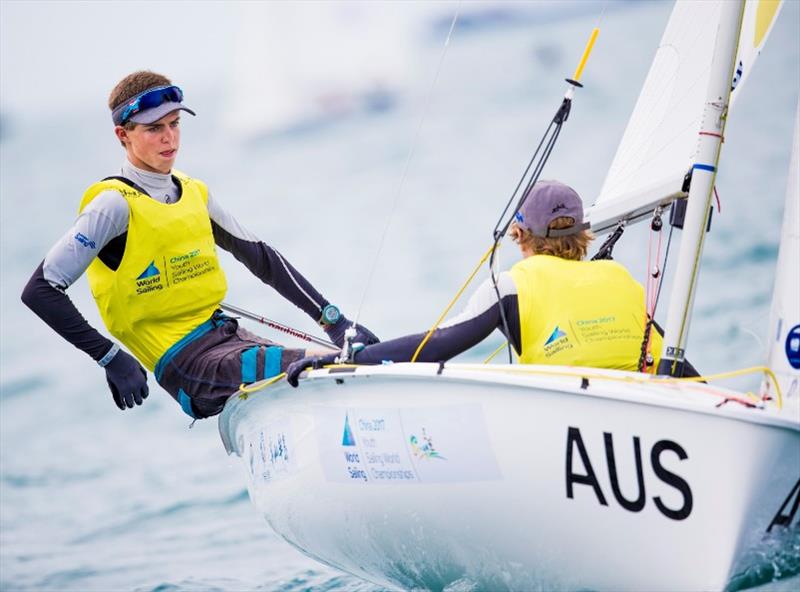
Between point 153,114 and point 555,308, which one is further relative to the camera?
point 153,114

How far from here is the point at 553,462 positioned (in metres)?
2.73

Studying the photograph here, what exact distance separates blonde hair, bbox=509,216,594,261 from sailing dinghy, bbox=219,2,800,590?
0.78 ft

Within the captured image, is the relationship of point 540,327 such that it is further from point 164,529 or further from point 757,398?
point 164,529

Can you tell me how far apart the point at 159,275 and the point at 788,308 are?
1567 mm

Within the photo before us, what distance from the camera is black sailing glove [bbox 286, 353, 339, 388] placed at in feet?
10.4

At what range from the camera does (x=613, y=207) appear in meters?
3.95

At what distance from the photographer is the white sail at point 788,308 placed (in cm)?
287

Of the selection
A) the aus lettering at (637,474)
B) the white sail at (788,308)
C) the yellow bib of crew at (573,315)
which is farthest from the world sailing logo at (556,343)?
the white sail at (788,308)

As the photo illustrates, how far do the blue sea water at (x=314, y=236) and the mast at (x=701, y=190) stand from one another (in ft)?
1.72

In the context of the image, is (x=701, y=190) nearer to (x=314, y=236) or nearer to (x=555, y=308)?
(x=555, y=308)

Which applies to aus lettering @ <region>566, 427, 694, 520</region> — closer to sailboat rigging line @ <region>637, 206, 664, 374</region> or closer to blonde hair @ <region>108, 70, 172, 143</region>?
sailboat rigging line @ <region>637, 206, 664, 374</region>

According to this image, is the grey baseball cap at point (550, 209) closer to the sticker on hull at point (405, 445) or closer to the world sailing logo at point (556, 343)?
the world sailing logo at point (556, 343)

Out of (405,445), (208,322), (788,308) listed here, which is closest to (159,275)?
(208,322)

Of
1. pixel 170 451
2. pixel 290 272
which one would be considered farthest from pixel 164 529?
pixel 290 272
